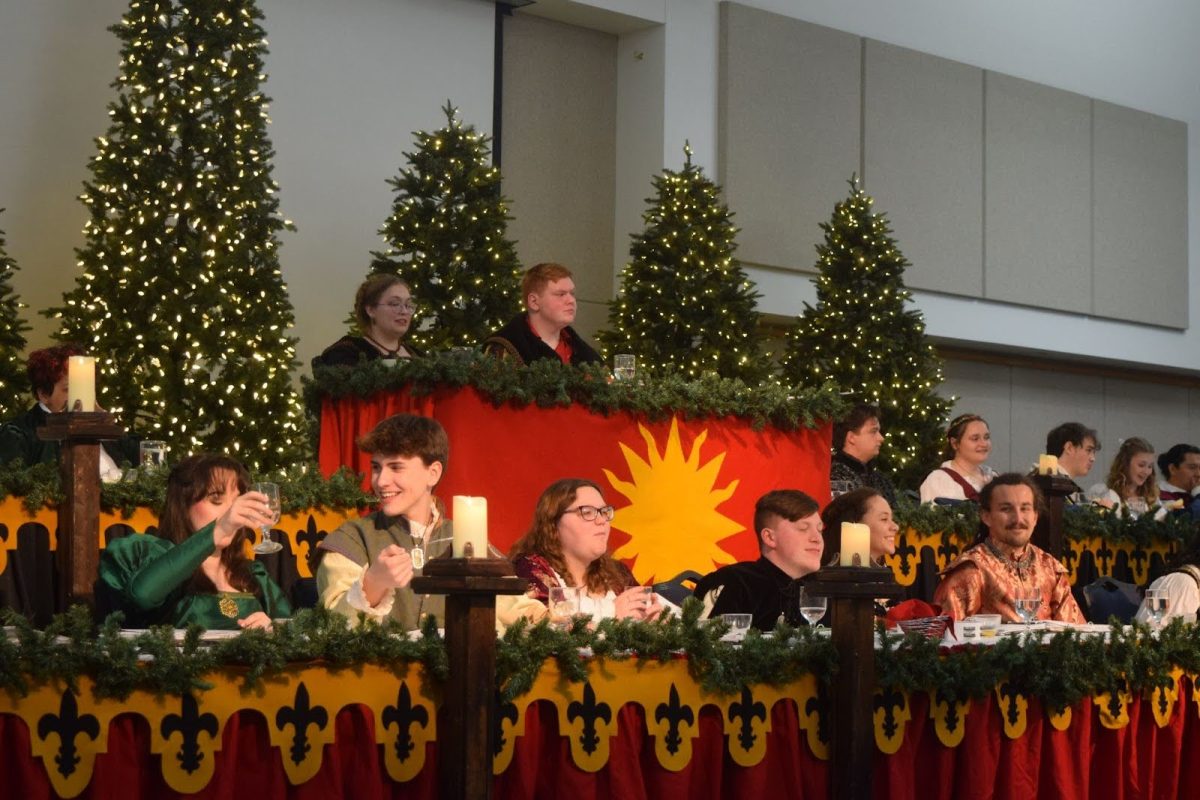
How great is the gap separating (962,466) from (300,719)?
5.69 m

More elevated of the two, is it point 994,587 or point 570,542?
point 570,542

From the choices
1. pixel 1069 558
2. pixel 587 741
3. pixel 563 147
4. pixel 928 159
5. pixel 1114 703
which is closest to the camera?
pixel 587 741

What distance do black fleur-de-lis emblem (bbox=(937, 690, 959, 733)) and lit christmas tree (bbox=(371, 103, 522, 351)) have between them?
510cm

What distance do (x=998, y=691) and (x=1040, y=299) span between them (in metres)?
9.75

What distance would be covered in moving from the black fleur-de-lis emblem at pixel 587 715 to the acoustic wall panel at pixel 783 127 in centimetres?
807

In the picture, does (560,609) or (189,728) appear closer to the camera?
(189,728)

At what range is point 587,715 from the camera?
346cm

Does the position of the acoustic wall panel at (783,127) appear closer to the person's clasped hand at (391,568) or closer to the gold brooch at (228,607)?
the gold brooch at (228,607)

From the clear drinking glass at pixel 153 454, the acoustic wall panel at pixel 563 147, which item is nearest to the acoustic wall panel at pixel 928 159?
the acoustic wall panel at pixel 563 147

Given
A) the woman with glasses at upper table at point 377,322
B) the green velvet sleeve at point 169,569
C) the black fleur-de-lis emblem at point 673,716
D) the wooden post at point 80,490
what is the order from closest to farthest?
the black fleur-de-lis emblem at point 673,716
the green velvet sleeve at point 169,569
the wooden post at point 80,490
the woman with glasses at upper table at point 377,322

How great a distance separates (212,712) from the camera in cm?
305

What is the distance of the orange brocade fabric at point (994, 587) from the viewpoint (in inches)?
218

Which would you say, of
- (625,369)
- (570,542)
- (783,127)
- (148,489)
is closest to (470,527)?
A: (570,542)

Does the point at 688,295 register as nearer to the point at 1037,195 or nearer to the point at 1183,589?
the point at 1037,195
